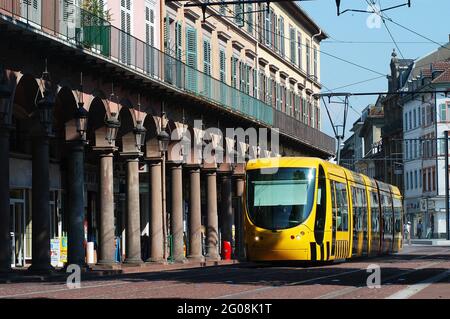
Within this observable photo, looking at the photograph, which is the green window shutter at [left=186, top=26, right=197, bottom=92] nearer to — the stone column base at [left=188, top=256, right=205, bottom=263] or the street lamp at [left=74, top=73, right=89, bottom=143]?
the stone column base at [left=188, top=256, right=205, bottom=263]

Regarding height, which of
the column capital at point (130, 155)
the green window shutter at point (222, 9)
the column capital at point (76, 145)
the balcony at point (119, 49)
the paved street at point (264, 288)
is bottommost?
the paved street at point (264, 288)

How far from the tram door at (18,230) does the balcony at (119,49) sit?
19.9 feet

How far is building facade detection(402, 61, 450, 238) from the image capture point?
116 meters

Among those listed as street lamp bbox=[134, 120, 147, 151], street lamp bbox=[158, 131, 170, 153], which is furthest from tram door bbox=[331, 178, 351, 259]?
street lamp bbox=[158, 131, 170, 153]

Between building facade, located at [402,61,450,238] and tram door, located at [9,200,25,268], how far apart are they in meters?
76.0

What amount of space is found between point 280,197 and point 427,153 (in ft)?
291

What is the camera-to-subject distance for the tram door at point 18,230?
39.0 meters

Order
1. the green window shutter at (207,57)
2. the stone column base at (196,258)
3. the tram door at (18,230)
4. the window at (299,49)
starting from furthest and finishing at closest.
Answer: the window at (299,49) < the green window shutter at (207,57) < the stone column base at (196,258) < the tram door at (18,230)

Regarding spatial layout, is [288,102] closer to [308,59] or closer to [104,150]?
[308,59]

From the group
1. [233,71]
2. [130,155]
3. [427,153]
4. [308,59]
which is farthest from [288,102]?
[427,153]

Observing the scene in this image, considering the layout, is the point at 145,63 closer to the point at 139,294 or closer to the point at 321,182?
the point at 321,182

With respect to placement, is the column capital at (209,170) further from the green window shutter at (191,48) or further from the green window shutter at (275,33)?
the green window shutter at (275,33)

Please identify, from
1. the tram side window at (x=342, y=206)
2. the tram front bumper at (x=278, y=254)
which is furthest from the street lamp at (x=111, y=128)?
the tram side window at (x=342, y=206)
